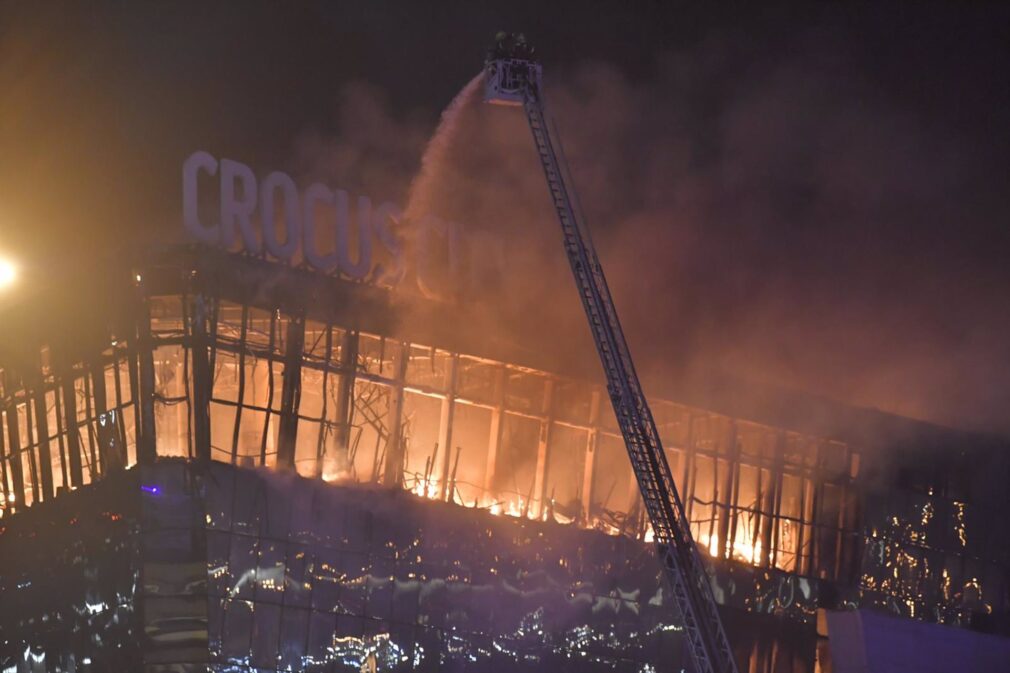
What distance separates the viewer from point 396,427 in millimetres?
36906

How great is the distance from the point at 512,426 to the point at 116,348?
33.6ft

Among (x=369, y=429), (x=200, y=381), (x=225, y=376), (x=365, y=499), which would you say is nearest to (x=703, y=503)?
(x=369, y=429)

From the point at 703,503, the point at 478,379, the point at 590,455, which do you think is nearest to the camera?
the point at 478,379

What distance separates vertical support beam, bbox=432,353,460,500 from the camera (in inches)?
1468

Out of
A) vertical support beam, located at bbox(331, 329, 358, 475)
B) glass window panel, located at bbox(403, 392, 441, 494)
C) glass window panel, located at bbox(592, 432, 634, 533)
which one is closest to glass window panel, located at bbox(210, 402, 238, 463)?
vertical support beam, located at bbox(331, 329, 358, 475)

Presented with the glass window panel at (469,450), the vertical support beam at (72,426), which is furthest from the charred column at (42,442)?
the glass window panel at (469,450)

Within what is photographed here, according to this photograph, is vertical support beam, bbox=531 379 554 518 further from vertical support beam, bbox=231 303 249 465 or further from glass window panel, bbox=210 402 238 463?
glass window panel, bbox=210 402 238 463

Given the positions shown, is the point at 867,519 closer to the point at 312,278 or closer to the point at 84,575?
the point at 312,278

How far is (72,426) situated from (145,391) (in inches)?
153

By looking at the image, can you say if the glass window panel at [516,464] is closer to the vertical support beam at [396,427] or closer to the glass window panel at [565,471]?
the glass window panel at [565,471]

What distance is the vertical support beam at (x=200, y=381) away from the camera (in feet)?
109

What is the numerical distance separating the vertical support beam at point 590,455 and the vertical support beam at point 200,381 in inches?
417

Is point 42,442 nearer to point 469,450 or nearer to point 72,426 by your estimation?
point 72,426

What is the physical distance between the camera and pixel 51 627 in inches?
1404
